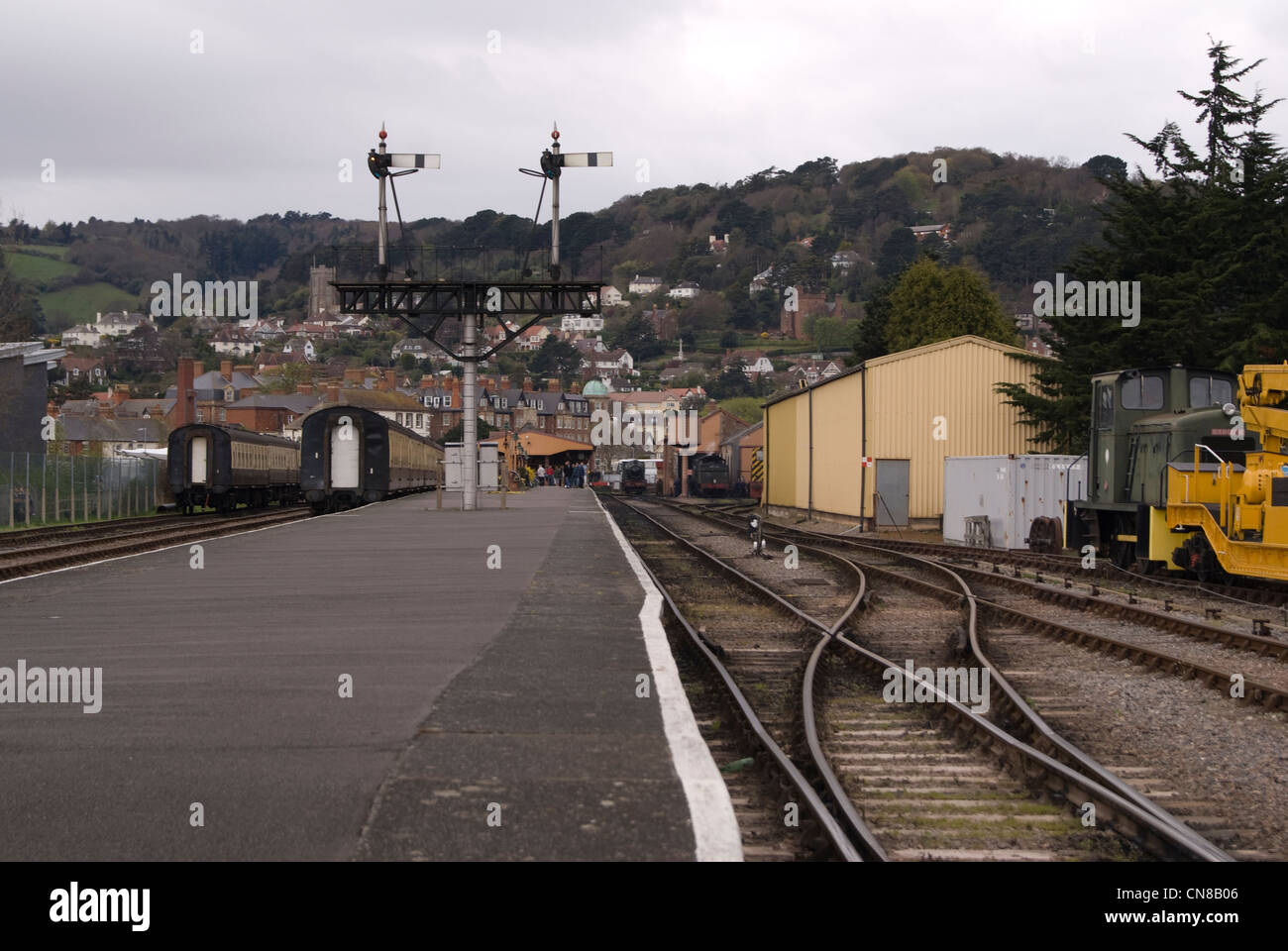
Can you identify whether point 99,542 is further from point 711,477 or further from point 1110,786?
point 711,477

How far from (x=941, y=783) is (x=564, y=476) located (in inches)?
3734

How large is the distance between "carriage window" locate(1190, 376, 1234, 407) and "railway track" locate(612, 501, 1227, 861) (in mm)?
13067

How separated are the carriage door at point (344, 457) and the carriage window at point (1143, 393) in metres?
27.6

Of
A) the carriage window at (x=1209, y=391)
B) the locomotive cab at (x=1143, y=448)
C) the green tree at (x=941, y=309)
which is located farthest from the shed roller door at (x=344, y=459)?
the green tree at (x=941, y=309)

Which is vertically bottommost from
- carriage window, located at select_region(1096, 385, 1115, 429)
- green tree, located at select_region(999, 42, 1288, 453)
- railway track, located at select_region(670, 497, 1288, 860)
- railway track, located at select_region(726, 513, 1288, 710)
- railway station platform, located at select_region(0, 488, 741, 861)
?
railway track, located at select_region(670, 497, 1288, 860)

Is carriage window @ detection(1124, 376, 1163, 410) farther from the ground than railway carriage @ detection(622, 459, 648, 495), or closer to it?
farther from the ground

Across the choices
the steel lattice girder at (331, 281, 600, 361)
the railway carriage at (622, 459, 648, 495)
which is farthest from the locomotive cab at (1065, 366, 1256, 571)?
the railway carriage at (622, 459, 648, 495)

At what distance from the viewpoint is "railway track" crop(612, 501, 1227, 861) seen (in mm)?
6215

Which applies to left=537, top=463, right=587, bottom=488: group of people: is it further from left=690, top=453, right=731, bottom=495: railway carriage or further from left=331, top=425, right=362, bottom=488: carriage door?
left=331, top=425, right=362, bottom=488: carriage door

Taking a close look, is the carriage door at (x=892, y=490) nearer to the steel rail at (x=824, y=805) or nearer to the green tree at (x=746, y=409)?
the steel rail at (x=824, y=805)

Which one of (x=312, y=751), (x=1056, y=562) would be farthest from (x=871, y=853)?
(x=1056, y=562)

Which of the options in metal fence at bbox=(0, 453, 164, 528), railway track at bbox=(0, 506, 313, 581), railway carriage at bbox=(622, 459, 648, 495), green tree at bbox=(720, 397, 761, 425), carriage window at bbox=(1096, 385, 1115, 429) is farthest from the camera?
green tree at bbox=(720, 397, 761, 425)

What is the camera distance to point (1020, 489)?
2964cm

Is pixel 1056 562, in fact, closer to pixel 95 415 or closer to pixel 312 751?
pixel 312 751
